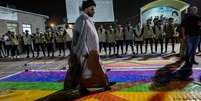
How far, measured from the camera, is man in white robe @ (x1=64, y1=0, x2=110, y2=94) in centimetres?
694

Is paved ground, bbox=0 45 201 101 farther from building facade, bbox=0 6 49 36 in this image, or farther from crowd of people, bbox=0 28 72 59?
building facade, bbox=0 6 49 36

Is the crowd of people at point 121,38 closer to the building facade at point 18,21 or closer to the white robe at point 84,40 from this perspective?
the building facade at point 18,21

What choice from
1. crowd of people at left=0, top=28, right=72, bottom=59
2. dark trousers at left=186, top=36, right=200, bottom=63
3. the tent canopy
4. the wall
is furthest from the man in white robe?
the wall

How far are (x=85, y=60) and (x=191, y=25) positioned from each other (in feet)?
17.0

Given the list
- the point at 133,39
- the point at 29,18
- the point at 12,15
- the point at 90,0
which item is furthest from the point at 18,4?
the point at 90,0

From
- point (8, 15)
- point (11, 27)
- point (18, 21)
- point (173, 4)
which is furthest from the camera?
point (18, 21)

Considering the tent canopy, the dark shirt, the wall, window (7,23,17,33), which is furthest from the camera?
the wall

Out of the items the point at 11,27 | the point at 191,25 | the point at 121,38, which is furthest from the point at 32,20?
the point at 191,25

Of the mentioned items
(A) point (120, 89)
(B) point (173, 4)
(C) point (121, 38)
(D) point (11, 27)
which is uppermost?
(B) point (173, 4)

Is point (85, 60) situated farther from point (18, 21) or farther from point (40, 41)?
point (18, 21)

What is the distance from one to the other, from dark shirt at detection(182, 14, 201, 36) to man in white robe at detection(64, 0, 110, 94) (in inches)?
187

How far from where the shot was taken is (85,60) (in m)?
6.96

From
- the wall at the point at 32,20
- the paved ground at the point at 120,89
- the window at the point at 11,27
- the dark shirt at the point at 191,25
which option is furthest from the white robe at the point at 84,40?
the wall at the point at 32,20

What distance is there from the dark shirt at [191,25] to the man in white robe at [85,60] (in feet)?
15.6
